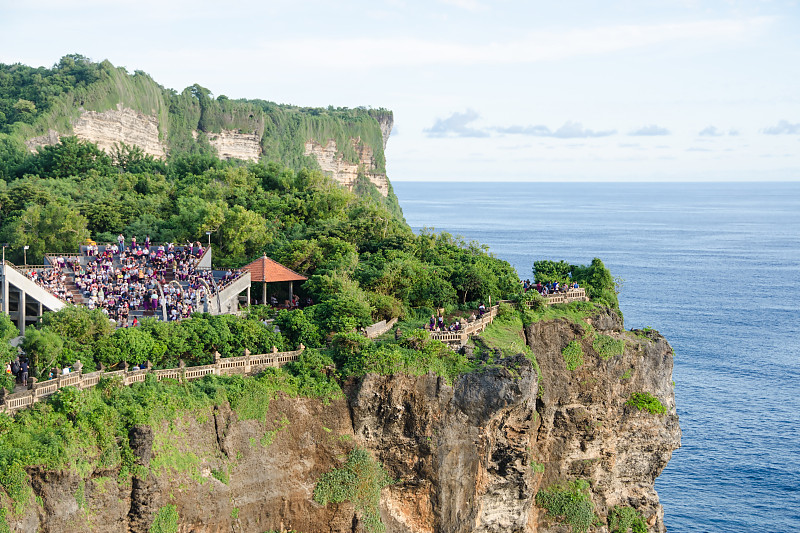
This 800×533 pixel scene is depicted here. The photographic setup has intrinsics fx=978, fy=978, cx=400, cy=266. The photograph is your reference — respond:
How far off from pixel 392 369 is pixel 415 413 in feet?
8.47

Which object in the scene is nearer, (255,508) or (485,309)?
(255,508)

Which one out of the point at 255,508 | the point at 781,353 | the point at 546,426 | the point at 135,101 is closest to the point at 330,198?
the point at 546,426

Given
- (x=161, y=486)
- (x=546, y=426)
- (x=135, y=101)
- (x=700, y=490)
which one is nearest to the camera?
(x=161, y=486)

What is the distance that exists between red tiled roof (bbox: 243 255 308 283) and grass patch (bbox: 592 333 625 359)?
59.4 ft

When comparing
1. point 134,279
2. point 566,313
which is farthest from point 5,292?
point 566,313

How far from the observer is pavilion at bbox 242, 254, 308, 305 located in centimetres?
5919

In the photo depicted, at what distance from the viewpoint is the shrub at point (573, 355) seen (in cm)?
5462

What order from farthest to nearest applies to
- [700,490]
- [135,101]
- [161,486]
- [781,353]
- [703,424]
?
[135,101] < [781,353] < [703,424] < [700,490] < [161,486]

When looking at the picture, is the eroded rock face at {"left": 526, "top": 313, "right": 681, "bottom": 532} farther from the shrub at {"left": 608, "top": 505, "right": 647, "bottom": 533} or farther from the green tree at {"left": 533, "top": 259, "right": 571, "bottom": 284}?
the green tree at {"left": 533, "top": 259, "right": 571, "bottom": 284}

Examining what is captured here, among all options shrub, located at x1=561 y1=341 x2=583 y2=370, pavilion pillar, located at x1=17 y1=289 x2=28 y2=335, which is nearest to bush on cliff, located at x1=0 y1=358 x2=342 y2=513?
pavilion pillar, located at x1=17 y1=289 x2=28 y2=335

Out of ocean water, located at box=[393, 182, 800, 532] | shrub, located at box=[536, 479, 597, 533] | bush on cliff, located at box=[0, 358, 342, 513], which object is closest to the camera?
bush on cliff, located at box=[0, 358, 342, 513]

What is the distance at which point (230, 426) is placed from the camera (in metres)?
45.1

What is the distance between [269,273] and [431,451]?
16953mm

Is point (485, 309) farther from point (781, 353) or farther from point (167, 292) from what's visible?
point (781, 353)
